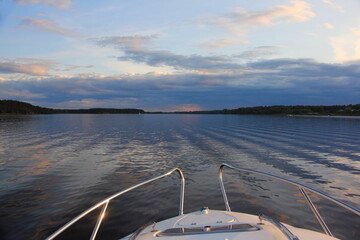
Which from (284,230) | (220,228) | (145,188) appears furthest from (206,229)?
(145,188)

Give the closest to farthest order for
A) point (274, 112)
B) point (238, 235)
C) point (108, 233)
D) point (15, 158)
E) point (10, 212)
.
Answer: point (238, 235) → point (108, 233) → point (10, 212) → point (15, 158) → point (274, 112)

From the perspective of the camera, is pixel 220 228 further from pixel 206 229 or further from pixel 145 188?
pixel 145 188

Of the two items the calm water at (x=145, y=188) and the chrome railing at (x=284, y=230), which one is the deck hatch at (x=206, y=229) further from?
the calm water at (x=145, y=188)

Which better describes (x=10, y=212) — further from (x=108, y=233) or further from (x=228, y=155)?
(x=228, y=155)

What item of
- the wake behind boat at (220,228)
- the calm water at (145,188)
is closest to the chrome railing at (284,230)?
the wake behind boat at (220,228)

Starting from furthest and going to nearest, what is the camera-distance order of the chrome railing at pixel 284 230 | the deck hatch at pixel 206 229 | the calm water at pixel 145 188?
the calm water at pixel 145 188 → the deck hatch at pixel 206 229 → the chrome railing at pixel 284 230

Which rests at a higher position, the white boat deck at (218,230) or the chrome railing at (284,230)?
the chrome railing at (284,230)

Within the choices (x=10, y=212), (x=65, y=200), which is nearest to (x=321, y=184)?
(x=65, y=200)

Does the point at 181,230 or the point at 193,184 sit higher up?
the point at 181,230

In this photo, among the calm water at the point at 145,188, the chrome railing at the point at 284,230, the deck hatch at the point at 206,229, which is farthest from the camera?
the calm water at the point at 145,188

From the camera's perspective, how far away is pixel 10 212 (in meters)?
7.45

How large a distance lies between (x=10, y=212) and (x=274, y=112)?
577 ft

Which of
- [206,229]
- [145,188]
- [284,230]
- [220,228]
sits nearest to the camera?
[284,230]

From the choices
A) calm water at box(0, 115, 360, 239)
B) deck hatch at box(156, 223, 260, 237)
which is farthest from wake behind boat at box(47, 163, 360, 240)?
calm water at box(0, 115, 360, 239)
